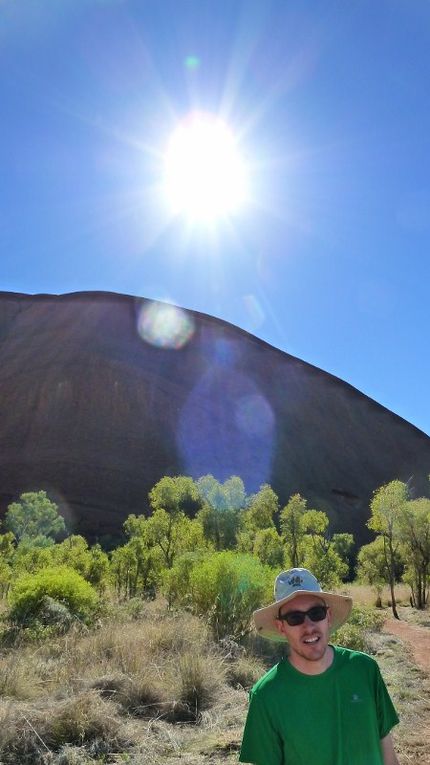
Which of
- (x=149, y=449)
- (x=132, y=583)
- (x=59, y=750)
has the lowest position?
(x=59, y=750)

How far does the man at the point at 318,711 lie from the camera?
2262mm

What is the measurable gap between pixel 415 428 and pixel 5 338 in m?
76.8

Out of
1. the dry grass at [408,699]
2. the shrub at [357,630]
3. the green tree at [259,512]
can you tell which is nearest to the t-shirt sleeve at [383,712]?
the dry grass at [408,699]

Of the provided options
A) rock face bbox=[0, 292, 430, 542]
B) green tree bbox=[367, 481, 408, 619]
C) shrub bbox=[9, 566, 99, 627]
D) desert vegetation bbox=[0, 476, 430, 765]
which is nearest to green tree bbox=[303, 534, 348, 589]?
green tree bbox=[367, 481, 408, 619]

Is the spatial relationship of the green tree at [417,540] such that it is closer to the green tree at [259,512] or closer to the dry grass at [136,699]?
the green tree at [259,512]

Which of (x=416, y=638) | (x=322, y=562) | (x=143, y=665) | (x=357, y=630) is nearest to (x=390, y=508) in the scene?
(x=322, y=562)

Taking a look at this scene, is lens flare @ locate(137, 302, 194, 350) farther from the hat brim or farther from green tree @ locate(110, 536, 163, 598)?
the hat brim

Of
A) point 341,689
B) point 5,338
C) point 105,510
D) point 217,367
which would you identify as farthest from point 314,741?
point 5,338

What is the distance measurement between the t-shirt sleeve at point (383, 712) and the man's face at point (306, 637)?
274 mm

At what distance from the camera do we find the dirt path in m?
11.4

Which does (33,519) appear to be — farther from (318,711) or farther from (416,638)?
(318,711)

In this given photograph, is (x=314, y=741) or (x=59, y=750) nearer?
(x=314, y=741)

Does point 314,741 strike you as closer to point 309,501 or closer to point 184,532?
point 184,532

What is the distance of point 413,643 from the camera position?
46.0 ft
